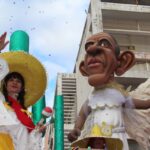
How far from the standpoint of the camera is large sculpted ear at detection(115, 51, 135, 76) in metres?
3.33

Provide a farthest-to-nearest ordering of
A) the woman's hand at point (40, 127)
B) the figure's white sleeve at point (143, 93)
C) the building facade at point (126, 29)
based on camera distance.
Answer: the building facade at point (126, 29) → the figure's white sleeve at point (143, 93) → the woman's hand at point (40, 127)

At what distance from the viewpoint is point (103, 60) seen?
327 cm

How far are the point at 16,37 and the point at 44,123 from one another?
280 cm

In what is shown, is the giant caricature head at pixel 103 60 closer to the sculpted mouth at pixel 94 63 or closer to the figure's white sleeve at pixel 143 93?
the sculpted mouth at pixel 94 63

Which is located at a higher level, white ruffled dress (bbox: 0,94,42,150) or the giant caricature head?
the giant caricature head

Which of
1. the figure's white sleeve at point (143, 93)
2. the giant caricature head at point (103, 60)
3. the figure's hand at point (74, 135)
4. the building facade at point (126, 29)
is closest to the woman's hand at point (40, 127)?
the figure's hand at point (74, 135)

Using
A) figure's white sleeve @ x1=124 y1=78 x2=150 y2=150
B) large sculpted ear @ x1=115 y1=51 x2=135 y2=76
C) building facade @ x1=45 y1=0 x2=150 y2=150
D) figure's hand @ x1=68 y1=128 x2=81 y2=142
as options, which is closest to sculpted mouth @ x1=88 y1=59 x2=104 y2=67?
large sculpted ear @ x1=115 y1=51 x2=135 y2=76

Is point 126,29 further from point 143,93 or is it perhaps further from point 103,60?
point 103,60

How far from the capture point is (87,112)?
3350mm

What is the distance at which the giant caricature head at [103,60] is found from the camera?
3.23m

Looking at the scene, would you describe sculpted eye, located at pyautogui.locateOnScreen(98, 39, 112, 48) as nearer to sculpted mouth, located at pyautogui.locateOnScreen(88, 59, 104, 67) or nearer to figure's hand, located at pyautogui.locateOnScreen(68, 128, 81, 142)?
sculpted mouth, located at pyautogui.locateOnScreen(88, 59, 104, 67)

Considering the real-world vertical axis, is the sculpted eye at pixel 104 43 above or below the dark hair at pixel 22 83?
above

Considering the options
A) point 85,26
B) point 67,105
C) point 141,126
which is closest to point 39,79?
point 141,126

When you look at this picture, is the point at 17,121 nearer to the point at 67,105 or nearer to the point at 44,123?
the point at 44,123
